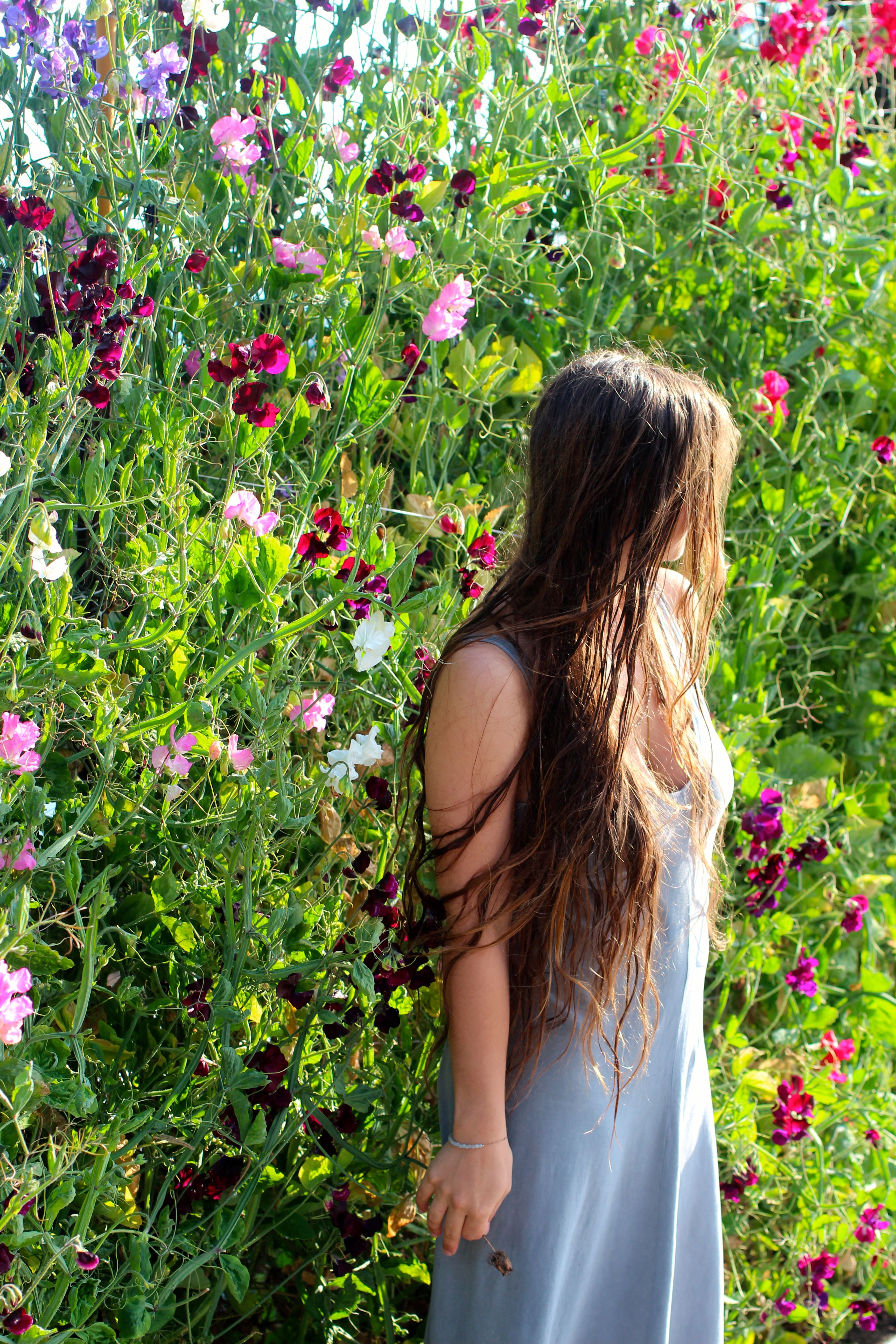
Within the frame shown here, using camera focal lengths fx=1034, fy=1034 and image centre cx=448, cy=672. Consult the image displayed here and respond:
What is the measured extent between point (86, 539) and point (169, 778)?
1.26 feet

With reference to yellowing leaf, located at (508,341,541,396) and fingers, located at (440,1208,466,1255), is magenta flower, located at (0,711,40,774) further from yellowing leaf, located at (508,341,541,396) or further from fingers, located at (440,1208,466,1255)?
yellowing leaf, located at (508,341,541,396)

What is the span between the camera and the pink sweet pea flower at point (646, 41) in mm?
1726

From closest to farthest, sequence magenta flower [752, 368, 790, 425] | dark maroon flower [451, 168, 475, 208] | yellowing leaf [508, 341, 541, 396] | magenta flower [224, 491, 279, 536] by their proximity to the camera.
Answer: magenta flower [224, 491, 279, 536] → dark maroon flower [451, 168, 475, 208] → yellowing leaf [508, 341, 541, 396] → magenta flower [752, 368, 790, 425]

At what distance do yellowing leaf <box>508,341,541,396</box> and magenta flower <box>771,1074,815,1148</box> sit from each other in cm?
111

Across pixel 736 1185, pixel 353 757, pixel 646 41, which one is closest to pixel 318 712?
pixel 353 757

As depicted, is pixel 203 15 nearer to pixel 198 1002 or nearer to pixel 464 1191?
pixel 198 1002

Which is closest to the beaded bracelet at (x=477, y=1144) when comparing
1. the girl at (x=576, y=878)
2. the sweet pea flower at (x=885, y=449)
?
the girl at (x=576, y=878)

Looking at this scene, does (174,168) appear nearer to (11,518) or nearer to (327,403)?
(327,403)

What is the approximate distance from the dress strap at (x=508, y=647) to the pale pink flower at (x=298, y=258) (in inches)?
19.3

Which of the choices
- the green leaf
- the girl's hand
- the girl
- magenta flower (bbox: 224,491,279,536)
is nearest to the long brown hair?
the girl

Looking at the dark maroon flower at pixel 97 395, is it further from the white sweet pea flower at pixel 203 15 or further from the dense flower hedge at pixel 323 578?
the white sweet pea flower at pixel 203 15

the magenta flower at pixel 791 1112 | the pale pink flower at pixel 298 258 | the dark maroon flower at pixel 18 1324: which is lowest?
the magenta flower at pixel 791 1112

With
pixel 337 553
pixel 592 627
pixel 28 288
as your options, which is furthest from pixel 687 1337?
pixel 28 288

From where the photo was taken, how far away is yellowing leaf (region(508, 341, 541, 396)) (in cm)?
149
